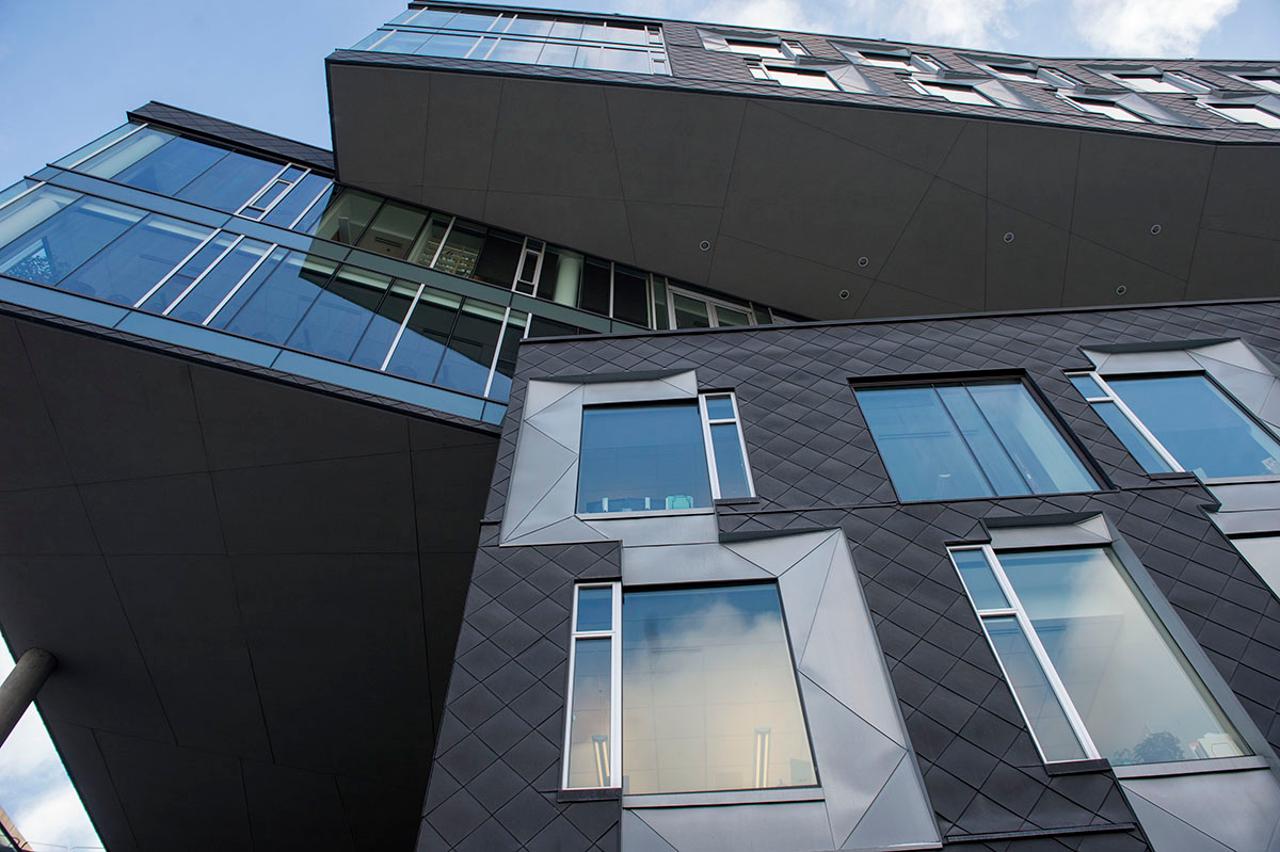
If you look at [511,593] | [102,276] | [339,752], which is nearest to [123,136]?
[102,276]

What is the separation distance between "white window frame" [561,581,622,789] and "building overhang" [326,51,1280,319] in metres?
12.9

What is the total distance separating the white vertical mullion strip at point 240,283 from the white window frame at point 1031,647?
11.4 metres

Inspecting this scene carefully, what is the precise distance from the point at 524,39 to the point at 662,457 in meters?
16.2

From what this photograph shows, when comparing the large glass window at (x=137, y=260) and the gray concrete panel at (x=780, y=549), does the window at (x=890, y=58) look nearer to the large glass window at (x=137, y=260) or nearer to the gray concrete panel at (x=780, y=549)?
the large glass window at (x=137, y=260)

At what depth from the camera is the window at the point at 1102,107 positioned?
21062 mm

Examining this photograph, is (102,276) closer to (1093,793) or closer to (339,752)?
(339,752)

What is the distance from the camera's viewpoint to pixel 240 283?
14.4 m

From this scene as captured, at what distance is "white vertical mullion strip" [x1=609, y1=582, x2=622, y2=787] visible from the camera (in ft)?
22.8

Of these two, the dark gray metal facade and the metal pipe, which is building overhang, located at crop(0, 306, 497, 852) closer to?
the metal pipe

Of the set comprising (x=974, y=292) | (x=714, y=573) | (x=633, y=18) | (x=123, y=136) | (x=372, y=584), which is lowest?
(x=372, y=584)

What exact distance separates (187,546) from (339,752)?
496cm

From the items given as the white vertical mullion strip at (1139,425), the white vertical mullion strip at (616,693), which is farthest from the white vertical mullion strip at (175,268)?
the white vertical mullion strip at (1139,425)

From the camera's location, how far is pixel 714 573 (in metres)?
8.71

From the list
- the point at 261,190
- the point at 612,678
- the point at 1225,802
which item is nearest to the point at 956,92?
the point at 261,190
